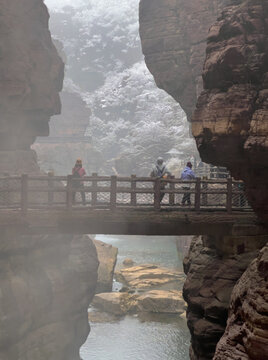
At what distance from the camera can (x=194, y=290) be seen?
550 inches

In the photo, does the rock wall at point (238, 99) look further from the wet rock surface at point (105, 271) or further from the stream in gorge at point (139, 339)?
the wet rock surface at point (105, 271)

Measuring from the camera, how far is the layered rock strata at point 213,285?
42.0 ft

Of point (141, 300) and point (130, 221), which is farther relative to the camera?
point (141, 300)

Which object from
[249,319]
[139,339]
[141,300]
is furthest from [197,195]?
[141,300]

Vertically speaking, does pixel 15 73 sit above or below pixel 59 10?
below

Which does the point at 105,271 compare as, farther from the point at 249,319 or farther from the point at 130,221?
the point at 249,319

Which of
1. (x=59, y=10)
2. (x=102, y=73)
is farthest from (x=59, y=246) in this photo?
(x=59, y=10)

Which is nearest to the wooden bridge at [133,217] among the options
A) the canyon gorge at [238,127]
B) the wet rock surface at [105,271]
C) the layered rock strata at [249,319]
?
the canyon gorge at [238,127]

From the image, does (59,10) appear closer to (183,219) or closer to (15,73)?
(15,73)

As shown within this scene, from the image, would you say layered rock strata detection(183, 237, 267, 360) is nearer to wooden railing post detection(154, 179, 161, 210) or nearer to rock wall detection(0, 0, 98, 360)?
wooden railing post detection(154, 179, 161, 210)

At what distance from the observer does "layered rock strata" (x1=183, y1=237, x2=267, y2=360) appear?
12.8m

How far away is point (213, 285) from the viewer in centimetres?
1355

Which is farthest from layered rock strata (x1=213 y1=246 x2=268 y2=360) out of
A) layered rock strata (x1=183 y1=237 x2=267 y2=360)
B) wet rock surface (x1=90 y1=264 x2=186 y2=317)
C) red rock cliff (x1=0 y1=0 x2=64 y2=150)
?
wet rock surface (x1=90 y1=264 x2=186 y2=317)

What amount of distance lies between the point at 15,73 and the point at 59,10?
13261 centimetres
